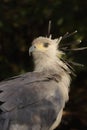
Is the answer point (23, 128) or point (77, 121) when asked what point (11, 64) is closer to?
point (77, 121)

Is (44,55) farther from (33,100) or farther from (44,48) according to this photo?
(33,100)

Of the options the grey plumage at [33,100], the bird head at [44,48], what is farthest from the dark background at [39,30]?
the grey plumage at [33,100]

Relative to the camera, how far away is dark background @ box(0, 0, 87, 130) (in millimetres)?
8062

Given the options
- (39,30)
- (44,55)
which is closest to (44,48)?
(44,55)

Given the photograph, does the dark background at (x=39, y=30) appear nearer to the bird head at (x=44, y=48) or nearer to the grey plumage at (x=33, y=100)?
the bird head at (x=44, y=48)

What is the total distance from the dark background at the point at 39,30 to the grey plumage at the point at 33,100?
2616 mm

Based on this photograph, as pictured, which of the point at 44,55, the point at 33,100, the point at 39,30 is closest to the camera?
the point at 33,100

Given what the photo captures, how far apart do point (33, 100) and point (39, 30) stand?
4.35 meters

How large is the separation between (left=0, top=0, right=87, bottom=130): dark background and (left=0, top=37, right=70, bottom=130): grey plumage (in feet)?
8.58

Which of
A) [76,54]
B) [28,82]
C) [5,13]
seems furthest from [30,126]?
[5,13]

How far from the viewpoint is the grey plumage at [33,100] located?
15.8ft

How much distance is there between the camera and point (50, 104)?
4930 millimetres

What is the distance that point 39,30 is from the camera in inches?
361

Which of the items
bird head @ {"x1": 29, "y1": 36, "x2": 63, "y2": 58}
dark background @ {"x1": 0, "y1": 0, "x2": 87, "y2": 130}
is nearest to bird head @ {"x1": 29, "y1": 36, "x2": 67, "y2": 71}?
bird head @ {"x1": 29, "y1": 36, "x2": 63, "y2": 58}
